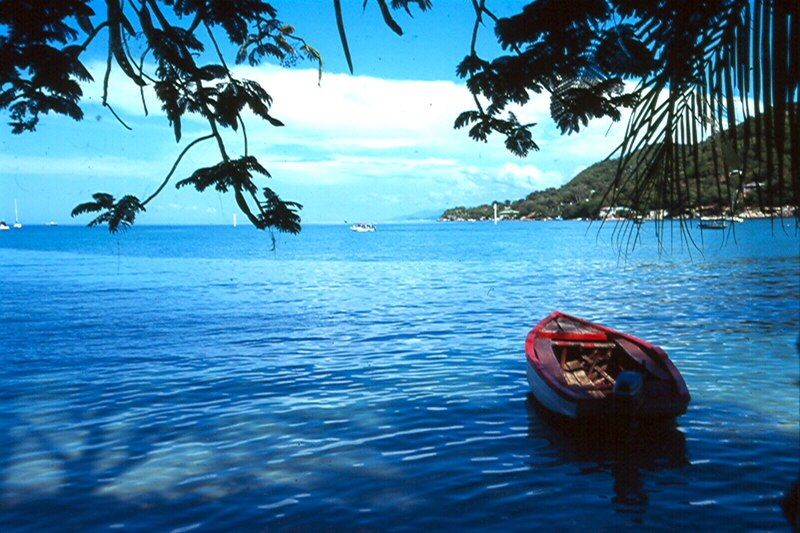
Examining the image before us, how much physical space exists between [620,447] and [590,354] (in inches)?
144

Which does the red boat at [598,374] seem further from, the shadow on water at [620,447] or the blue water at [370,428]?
the blue water at [370,428]

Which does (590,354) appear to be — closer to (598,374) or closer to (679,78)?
(598,374)

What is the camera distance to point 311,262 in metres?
75.4

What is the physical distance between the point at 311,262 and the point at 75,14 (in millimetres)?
72429

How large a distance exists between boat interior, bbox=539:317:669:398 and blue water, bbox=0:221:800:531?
1.29 m

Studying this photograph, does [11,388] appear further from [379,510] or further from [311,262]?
[311,262]

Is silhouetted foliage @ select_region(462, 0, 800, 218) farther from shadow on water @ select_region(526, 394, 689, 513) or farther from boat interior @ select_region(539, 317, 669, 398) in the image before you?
boat interior @ select_region(539, 317, 669, 398)

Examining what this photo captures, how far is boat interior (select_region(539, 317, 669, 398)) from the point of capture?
14172mm

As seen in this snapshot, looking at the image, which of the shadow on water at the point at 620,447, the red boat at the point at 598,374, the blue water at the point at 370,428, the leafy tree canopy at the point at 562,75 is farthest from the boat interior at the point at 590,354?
the leafy tree canopy at the point at 562,75

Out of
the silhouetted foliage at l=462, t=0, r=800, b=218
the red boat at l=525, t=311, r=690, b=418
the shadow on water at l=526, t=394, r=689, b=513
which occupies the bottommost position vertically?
the shadow on water at l=526, t=394, r=689, b=513

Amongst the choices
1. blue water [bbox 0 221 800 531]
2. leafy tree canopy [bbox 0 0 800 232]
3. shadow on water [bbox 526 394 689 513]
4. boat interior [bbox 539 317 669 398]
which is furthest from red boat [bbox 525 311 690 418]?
leafy tree canopy [bbox 0 0 800 232]

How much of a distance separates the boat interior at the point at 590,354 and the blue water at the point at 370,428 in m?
1.29

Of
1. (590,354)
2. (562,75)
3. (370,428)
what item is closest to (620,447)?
(590,354)

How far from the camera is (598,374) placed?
1465cm
